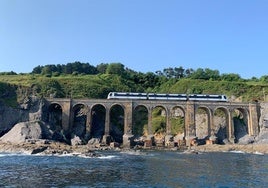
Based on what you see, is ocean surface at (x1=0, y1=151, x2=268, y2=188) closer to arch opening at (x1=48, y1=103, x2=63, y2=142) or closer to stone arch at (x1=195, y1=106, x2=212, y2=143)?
arch opening at (x1=48, y1=103, x2=63, y2=142)

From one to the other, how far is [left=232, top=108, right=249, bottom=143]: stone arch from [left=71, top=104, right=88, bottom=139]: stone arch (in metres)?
45.2

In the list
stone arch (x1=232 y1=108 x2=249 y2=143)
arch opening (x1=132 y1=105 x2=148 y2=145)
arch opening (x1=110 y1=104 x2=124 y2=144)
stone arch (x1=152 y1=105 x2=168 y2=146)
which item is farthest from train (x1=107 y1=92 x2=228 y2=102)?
arch opening (x1=132 y1=105 x2=148 y2=145)

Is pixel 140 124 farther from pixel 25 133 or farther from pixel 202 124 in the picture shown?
pixel 25 133

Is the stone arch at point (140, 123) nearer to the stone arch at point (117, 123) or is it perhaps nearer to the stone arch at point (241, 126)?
the stone arch at point (117, 123)

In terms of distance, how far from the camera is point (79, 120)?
10012 centimetres

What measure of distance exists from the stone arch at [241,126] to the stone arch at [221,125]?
→ 283 cm

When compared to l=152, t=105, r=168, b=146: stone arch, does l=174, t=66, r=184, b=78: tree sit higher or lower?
higher

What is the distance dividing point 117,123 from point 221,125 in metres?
35.4

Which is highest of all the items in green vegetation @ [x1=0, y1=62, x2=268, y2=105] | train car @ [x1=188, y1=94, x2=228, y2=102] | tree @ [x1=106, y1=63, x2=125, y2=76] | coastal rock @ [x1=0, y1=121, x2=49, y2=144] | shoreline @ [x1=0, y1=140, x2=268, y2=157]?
tree @ [x1=106, y1=63, x2=125, y2=76]

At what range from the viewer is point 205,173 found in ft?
141

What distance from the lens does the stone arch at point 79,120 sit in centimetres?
9594

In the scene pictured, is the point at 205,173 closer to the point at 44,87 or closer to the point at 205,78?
the point at 44,87

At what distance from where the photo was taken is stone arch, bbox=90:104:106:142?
99188 mm

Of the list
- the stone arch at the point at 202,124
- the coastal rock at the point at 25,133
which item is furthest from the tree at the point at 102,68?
the coastal rock at the point at 25,133
